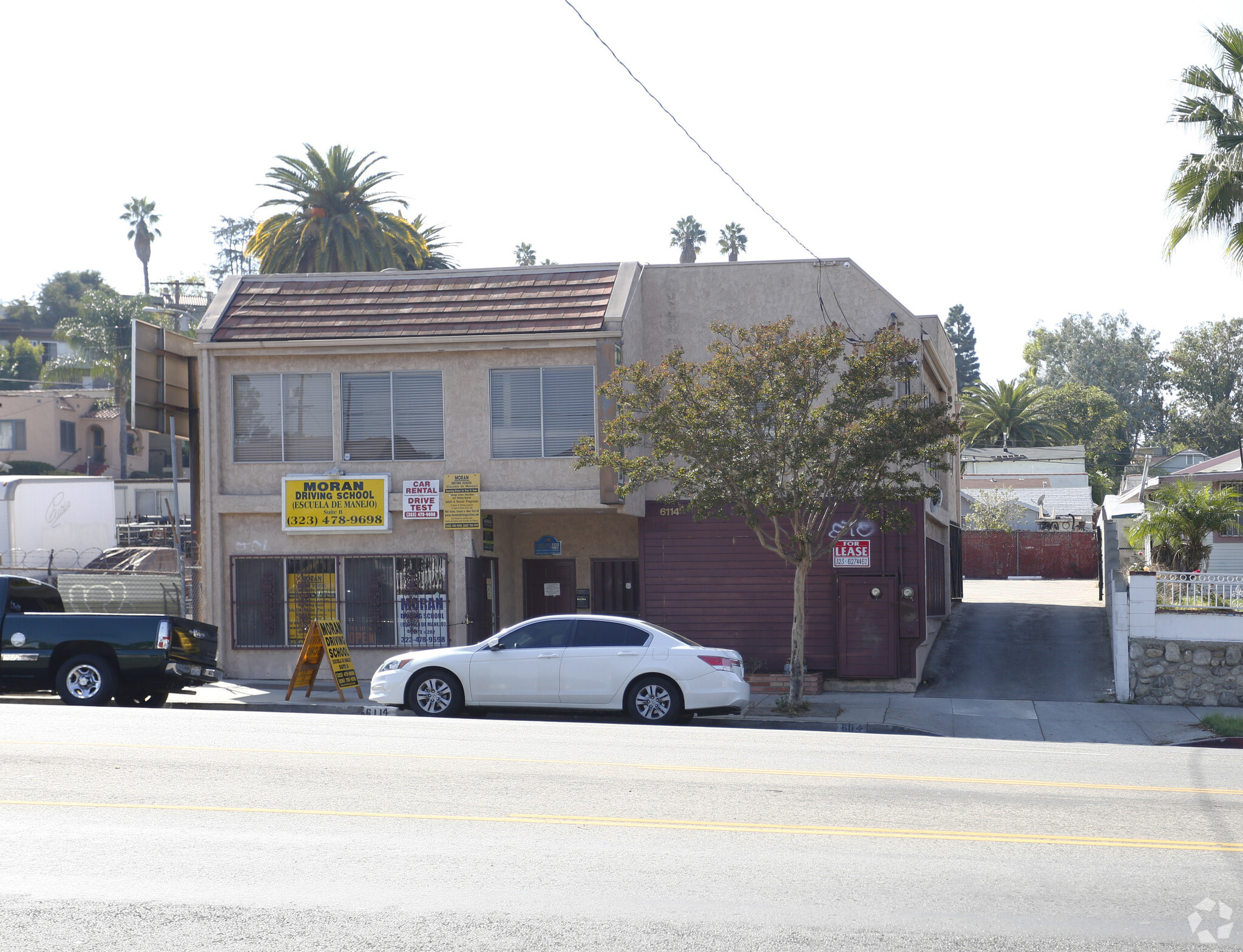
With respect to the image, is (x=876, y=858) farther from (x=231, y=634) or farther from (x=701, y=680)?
(x=231, y=634)

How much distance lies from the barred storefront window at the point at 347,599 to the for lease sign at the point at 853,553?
647cm

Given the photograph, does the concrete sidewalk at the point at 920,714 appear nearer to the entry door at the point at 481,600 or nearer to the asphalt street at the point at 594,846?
the entry door at the point at 481,600

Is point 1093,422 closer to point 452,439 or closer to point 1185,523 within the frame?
point 1185,523

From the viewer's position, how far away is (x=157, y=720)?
42.3ft

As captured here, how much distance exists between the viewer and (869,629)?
1883cm

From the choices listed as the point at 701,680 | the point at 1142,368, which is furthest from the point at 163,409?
the point at 1142,368

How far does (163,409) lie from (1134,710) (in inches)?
653

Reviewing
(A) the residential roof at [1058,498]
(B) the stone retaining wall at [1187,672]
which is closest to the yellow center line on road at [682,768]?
(B) the stone retaining wall at [1187,672]

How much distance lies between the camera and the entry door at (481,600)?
19.8 metres

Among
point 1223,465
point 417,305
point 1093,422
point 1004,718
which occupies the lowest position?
point 1004,718

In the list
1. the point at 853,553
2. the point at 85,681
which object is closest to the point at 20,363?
the point at 85,681

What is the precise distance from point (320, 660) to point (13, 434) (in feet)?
146

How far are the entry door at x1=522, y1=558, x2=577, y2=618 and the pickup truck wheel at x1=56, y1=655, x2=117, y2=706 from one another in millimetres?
8361
